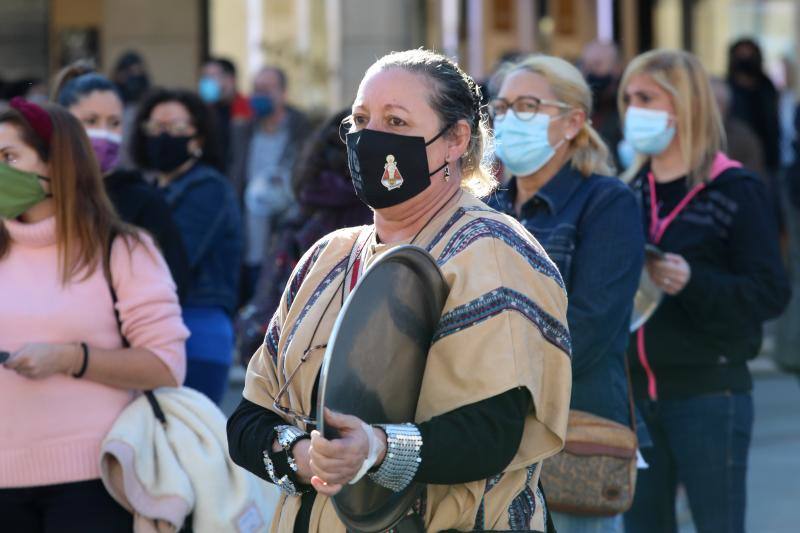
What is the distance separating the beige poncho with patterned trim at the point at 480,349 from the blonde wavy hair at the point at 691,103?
211 centimetres

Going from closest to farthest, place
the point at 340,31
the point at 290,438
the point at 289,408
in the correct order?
the point at 290,438, the point at 289,408, the point at 340,31

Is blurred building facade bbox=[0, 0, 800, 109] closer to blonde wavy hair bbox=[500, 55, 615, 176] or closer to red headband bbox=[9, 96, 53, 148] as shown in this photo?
blonde wavy hair bbox=[500, 55, 615, 176]

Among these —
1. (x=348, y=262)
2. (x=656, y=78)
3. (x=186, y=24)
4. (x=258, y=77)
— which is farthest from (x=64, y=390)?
(x=186, y=24)

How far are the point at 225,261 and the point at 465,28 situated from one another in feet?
37.6

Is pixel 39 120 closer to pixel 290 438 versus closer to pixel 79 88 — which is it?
pixel 79 88

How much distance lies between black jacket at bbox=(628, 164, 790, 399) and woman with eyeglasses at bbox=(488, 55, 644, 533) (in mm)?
488

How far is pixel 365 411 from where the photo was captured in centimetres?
306

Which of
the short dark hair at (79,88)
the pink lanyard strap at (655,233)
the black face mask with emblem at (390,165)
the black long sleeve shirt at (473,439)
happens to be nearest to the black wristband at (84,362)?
the black face mask with emblem at (390,165)

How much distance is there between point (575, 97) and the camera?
4965 mm

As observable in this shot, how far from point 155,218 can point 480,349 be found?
2469 millimetres

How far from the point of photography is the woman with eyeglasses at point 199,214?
593cm

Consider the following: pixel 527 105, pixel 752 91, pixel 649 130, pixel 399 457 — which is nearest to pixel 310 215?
pixel 527 105

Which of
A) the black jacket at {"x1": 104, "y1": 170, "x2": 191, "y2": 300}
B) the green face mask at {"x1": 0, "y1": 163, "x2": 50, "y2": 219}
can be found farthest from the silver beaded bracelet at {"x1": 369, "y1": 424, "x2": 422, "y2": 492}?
the black jacket at {"x1": 104, "y1": 170, "x2": 191, "y2": 300}

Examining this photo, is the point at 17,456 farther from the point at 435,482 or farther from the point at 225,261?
the point at 225,261
